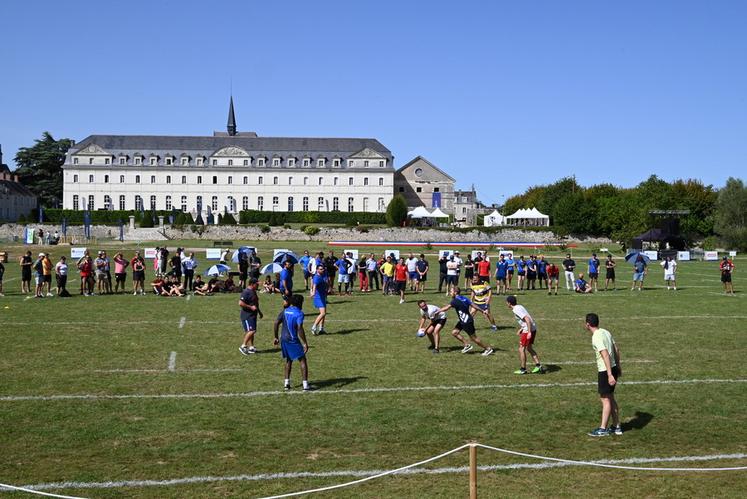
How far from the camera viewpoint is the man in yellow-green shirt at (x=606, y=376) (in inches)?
394

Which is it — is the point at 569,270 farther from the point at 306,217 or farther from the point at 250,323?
the point at 306,217

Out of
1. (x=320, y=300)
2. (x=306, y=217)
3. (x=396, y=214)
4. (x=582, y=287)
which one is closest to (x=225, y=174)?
→ (x=306, y=217)

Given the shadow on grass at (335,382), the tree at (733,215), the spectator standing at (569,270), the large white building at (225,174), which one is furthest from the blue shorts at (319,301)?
the large white building at (225,174)

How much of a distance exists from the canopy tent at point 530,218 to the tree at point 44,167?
78317 mm

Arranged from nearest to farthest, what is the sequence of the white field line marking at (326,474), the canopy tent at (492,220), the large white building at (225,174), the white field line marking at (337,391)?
the white field line marking at (326,474), the white field line marking at (337,391), the canopy tent at (492,220), the large white building at (225,174)

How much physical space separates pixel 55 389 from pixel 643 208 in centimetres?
6799

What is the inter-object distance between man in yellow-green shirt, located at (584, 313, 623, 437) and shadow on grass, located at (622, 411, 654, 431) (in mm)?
289

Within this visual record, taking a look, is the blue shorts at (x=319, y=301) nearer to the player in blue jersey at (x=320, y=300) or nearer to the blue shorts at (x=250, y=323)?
the player in blue jersey at (x=320, y=300)

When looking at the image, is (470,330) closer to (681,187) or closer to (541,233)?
(541,233)

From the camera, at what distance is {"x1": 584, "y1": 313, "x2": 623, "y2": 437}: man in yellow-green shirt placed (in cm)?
1001

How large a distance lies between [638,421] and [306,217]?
98715 mm

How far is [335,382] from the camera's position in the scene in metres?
13.2

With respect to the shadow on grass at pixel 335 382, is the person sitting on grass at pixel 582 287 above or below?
above

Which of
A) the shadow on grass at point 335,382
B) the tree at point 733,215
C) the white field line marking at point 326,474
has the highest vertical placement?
the tree at point 733,215
